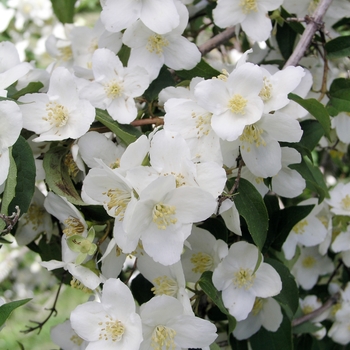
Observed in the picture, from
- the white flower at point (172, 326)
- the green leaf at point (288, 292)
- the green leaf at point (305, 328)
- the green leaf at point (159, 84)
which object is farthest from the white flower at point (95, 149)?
the green leaf at point (305, 328)

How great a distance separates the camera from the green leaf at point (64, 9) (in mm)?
1683

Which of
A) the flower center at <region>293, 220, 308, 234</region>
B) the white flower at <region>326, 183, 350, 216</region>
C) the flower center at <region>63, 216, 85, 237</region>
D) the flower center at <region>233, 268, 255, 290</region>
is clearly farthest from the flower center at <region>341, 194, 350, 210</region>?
the flower center at <region>63, 216, 85, 237</region>

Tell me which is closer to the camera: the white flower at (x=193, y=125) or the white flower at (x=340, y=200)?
the white flower at (x=193, y=125)

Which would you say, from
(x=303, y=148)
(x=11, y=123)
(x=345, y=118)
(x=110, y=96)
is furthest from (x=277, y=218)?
(x=11, y=123)

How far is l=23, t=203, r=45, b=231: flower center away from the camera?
1.28 meters

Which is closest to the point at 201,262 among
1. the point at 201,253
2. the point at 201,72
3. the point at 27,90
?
the point at 201,253

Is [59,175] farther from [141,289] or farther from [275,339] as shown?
[275,339]

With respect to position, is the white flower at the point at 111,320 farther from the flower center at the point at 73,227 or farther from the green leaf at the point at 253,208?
the green leaf at the point at 253,208

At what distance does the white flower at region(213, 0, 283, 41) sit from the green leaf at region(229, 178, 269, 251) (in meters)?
0.47

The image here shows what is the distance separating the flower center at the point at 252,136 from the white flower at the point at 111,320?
38cm

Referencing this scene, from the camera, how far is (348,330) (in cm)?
153

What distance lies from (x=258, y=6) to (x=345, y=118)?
1.39ft

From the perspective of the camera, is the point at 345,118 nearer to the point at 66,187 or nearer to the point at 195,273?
the point at 195,273

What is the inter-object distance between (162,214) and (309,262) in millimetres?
899
